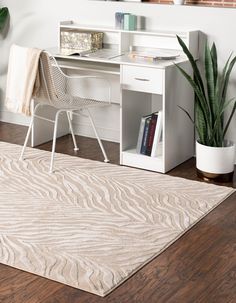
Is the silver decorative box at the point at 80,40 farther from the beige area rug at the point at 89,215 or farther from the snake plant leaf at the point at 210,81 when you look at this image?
the snake plant leaf at the point at 210,81

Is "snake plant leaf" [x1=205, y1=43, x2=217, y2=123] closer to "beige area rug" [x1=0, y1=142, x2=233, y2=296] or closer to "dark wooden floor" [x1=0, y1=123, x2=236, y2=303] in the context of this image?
"beige area rug" [x1=0, y1=142, x2=233, y2=296]

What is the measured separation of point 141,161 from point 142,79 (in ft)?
1.82

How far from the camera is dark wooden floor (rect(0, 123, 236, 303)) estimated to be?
2824 mm

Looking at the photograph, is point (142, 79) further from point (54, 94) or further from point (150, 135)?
point (54, 94)

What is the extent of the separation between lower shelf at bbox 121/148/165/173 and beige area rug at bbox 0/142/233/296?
2.9 inches

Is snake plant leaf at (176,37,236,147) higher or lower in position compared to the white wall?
lower

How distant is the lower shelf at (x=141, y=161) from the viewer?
4.43 m

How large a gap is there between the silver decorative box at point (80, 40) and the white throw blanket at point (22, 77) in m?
0.58

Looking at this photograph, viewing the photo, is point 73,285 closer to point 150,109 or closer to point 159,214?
point 159,214

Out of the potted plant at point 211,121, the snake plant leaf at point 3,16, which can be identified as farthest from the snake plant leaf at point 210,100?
the snake plant leaf at point 3,16

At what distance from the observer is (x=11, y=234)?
11.2ft

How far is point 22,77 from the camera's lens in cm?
433

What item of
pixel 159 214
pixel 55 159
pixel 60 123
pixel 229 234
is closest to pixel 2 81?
pixel 60 123

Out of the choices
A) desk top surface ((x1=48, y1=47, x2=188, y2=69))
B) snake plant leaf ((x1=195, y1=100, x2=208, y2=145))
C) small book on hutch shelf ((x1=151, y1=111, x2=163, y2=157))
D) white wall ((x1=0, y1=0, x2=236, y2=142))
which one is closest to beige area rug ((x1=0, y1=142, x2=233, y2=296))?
small book on hutch shelf ((x1=151, y1=111, x2=163, y2=157))
